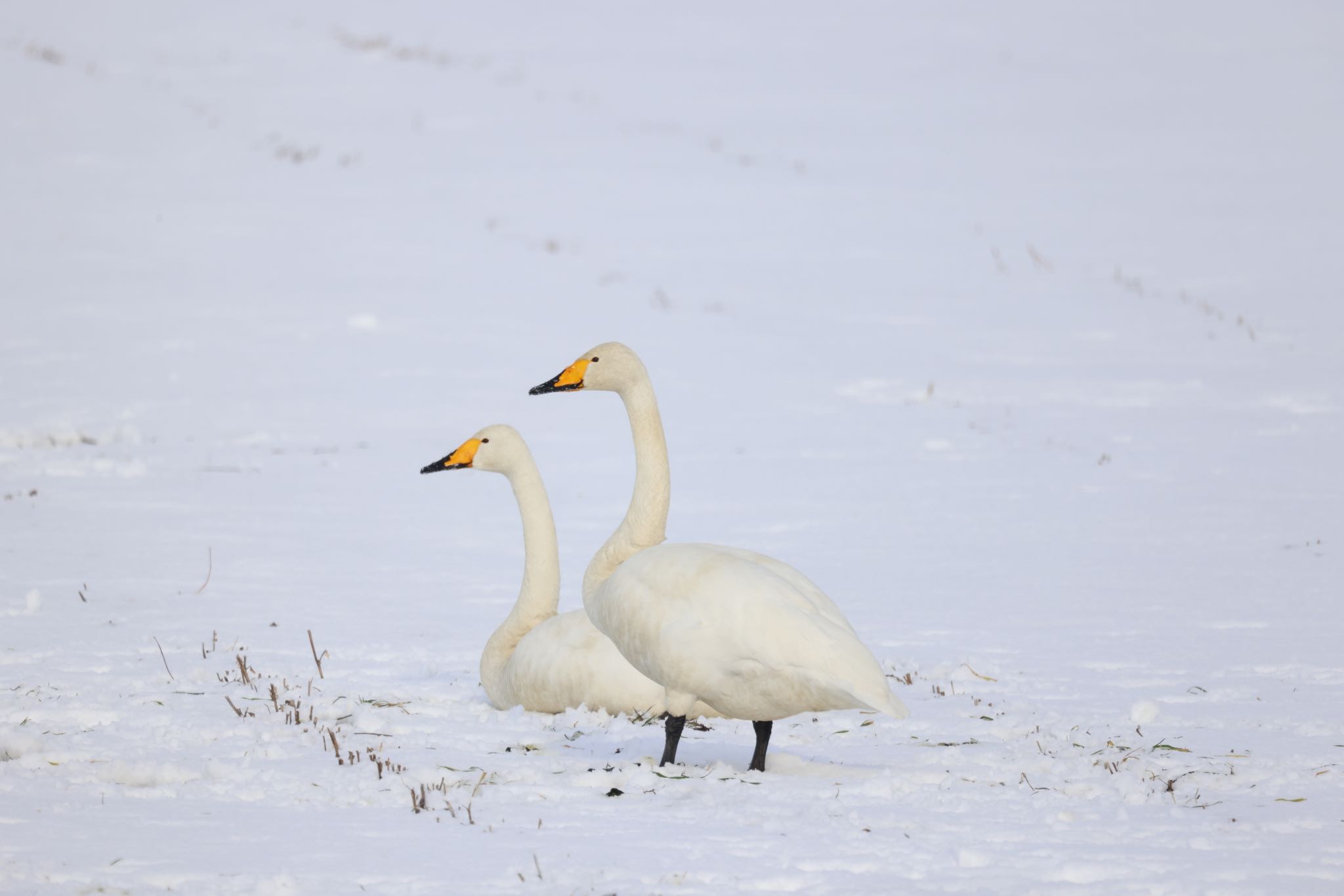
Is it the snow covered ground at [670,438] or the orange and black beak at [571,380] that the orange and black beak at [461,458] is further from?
the snow covered ground at [670,438]

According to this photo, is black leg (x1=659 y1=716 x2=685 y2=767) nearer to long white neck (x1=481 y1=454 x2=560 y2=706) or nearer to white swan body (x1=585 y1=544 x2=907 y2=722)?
white swan body (x1=585 y1=544 x2=907 y2=722)

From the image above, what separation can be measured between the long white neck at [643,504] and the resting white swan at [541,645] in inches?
14.8

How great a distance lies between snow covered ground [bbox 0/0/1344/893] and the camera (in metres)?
4.63

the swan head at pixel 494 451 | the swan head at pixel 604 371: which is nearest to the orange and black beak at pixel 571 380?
the swan head at pixel 604 371

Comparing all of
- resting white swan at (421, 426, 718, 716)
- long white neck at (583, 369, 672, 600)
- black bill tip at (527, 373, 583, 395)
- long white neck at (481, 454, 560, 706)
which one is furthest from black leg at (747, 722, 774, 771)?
black bill tip at (527, 373, 583, 395)

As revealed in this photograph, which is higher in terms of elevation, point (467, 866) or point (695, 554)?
point (695, 554)

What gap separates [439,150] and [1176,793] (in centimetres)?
2078

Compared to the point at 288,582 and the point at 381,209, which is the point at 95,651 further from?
the point at 381,209

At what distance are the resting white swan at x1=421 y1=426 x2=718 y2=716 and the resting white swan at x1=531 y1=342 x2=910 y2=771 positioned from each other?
0.48 metres

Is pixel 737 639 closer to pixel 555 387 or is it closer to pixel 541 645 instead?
pixel 541 645

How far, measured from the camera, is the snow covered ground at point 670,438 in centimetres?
463

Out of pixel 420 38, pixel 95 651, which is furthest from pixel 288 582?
pixel 420 38

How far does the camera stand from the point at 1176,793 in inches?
199

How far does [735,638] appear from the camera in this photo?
502 centimetres
